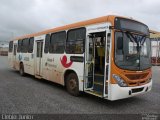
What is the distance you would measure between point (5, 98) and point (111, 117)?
12.8ft

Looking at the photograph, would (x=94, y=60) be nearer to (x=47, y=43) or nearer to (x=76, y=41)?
(x=76, y=41)

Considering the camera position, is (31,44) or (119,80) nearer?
(119,80)

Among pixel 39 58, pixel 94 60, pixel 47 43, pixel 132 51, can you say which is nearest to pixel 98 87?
pixel 94 60

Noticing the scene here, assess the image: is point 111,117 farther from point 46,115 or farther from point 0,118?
point 0,118

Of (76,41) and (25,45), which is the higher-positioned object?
(25,45)

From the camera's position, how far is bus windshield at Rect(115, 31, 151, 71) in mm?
6133

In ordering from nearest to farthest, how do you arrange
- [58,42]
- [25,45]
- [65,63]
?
[65,63] < [58,42] < [25,45]

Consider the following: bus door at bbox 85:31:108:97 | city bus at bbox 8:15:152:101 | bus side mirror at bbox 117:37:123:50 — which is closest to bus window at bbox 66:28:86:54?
city bus at bbox 8:15:152:101

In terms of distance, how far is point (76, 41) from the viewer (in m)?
7.75

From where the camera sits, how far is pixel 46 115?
217 inches

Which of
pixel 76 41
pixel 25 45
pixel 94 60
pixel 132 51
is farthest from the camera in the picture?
pixel 25 45

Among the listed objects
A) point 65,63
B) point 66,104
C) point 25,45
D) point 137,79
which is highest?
point 25,45

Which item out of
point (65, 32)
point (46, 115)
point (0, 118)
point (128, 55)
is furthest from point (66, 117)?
point (65, 32)

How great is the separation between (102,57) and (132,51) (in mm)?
1138
